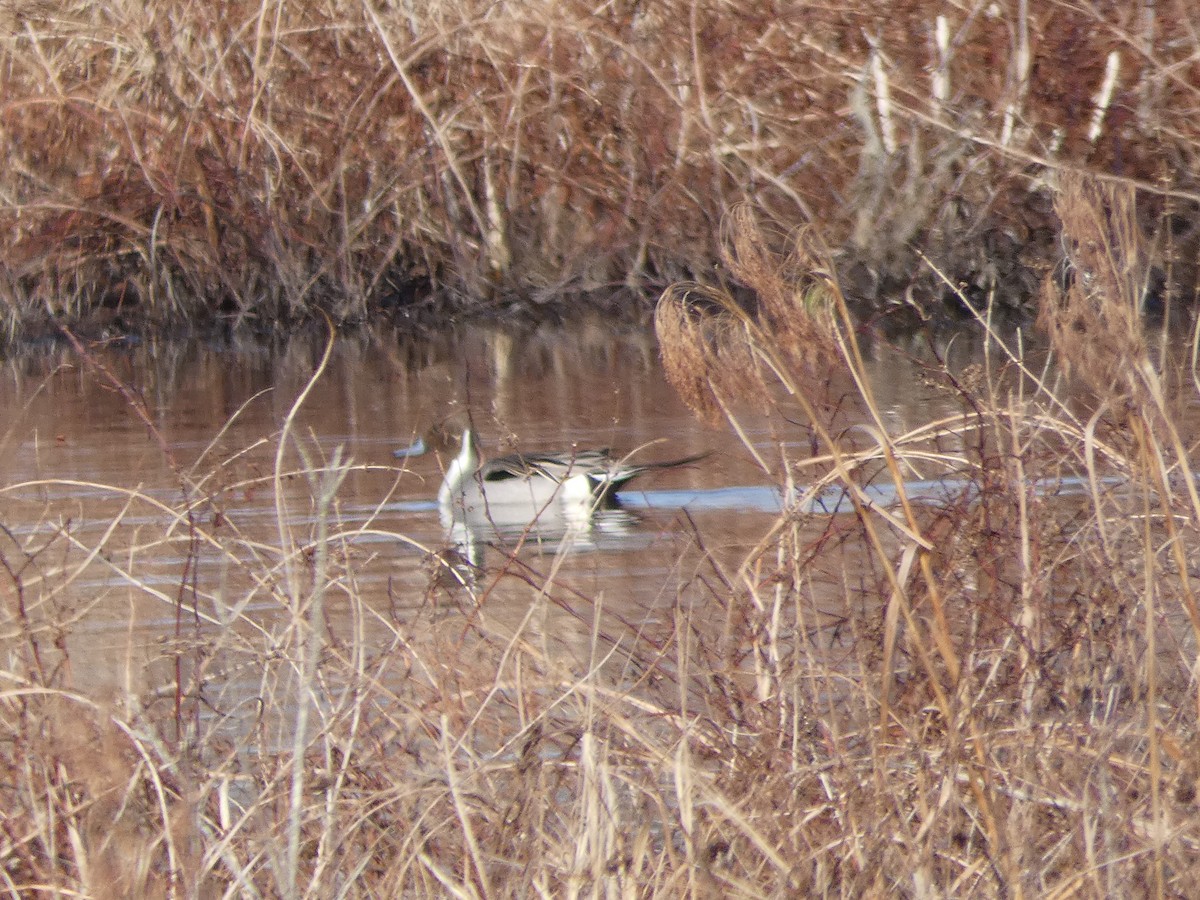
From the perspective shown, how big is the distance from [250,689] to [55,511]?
340 cm

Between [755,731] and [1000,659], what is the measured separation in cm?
43

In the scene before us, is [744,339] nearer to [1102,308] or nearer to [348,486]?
[1102,308]

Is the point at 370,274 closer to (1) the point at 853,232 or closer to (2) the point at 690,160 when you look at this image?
(2) the point at 690,160

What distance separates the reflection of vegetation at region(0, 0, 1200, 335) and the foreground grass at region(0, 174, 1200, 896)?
9.75 m

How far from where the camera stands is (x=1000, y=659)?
3609 millimetres

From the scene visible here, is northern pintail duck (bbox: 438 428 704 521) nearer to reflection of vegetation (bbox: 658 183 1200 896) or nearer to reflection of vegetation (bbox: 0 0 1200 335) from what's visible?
reflection of vegetation (bbox: 658 183 1200 896)

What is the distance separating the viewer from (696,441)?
9211 mm

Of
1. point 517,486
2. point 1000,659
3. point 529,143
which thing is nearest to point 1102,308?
point 1000,659

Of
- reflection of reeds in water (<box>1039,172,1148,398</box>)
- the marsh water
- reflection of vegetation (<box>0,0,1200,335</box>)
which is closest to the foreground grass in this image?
reflection of reeds in water (<box>1039,172,1148,398</box>)

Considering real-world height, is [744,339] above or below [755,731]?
above

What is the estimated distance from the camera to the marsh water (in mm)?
3902

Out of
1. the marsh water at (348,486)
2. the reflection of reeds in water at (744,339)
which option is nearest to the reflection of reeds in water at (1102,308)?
the reflection of reeds in water at (744,339)

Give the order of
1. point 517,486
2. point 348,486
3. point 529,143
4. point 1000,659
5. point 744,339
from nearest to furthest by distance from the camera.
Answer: point 744,339 → point 1000,659 → point 348,486 → point 517,486 → point 529,143

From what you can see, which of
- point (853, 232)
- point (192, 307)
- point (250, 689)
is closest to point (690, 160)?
point (853, 232)
